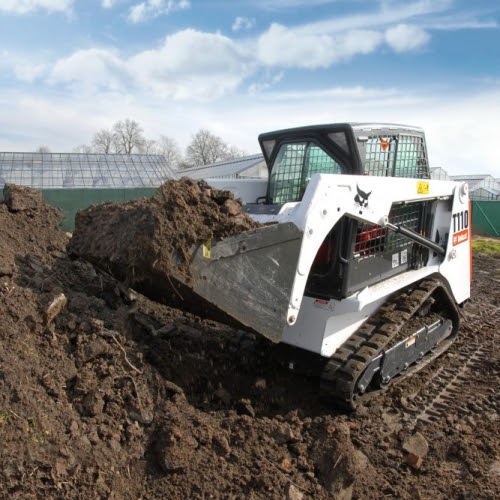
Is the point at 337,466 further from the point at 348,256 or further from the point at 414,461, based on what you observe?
the point at 348,256

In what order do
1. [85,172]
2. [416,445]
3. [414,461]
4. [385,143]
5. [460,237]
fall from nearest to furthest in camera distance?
1. [414,461]
2. [416,445]
3. [385,143]
4. [460,237]
5. [85,172]

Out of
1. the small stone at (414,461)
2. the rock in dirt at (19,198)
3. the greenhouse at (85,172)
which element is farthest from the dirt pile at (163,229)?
the greenhouse at (85,172)

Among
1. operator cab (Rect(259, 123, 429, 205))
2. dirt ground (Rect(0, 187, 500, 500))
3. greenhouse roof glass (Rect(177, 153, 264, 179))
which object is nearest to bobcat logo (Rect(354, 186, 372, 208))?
operator cab (Rect(259, 123, 429, 205))

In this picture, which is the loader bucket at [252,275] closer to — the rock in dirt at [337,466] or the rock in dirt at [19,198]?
the rock in dirt at [337,466]

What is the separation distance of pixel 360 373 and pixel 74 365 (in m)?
2.11

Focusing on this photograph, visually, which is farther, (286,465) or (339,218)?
(339,218)

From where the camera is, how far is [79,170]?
2209 cm

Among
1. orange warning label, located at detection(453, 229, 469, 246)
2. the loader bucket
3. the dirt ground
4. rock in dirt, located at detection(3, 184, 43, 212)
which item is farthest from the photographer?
rock in dirt, located at detection(3, 184, 43, 212)

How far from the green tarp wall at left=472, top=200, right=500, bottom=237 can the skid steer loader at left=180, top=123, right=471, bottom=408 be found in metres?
22.4

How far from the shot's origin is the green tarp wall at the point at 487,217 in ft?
85.3

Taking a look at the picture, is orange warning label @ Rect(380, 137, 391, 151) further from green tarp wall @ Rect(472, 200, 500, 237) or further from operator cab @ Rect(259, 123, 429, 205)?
green tarp wall @ Rect(472, 200, 500, 237)

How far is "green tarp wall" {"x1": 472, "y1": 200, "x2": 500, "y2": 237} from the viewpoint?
85.3 ft

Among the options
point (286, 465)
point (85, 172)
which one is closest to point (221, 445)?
point (286, 465)

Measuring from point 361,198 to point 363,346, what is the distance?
1.23 metres
